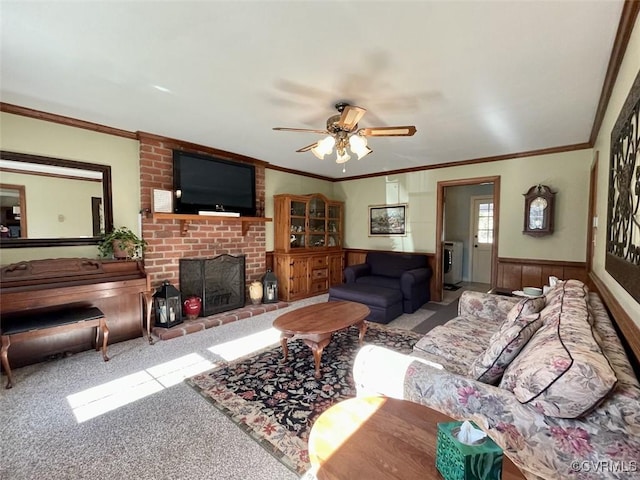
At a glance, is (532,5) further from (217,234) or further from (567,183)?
(217,234)

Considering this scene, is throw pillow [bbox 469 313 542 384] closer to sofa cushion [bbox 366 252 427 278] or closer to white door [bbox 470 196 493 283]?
sofa cushion [bbox 366 252 427 278]

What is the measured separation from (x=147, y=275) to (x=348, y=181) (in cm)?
408

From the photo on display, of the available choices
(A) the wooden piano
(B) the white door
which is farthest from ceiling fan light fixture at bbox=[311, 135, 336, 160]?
(B) the white door

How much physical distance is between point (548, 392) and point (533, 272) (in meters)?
3.62

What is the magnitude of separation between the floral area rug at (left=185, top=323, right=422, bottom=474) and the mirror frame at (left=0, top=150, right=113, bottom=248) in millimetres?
1950

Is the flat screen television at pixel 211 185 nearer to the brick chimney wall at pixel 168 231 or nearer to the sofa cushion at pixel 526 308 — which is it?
the brick chimney wall at pixel 168 231

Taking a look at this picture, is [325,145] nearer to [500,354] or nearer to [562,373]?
[500,354]

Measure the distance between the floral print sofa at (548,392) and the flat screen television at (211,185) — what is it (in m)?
3.01

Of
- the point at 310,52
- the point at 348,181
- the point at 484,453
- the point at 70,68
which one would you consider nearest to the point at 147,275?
the point at 70,68

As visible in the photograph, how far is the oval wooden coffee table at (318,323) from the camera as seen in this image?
2.40 meters

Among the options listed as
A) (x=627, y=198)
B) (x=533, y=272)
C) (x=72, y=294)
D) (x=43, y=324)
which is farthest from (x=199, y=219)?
(x=533, y=272)

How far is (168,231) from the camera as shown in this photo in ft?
11.8

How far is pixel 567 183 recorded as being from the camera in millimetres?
3648

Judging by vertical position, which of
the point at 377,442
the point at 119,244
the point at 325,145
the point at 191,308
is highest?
the point at 325,145
